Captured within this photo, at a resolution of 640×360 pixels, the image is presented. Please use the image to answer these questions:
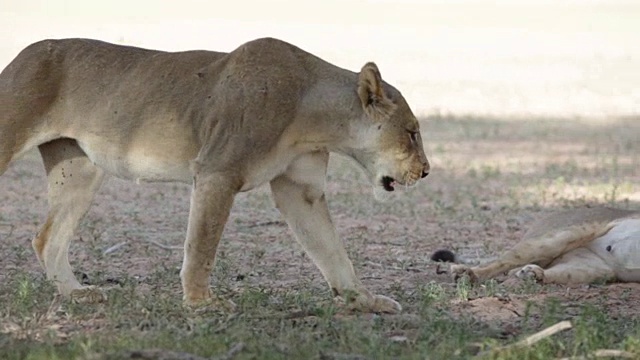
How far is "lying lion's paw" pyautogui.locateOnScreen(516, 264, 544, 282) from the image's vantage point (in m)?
8.77

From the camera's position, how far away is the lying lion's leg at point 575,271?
883cm

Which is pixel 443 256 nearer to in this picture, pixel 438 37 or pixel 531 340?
pixel 531 340

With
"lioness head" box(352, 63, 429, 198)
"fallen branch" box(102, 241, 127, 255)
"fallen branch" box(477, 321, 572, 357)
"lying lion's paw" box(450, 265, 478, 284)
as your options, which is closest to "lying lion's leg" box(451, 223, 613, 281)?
"lying lion's paw" box(450, 265, 478, 284)

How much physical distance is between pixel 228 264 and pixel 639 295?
7.86ft

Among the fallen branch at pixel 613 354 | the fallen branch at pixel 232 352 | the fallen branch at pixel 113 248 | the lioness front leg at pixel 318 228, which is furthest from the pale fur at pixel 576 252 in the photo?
A: the fallen branch at pixel 232 352

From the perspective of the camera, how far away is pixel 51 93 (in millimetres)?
7496

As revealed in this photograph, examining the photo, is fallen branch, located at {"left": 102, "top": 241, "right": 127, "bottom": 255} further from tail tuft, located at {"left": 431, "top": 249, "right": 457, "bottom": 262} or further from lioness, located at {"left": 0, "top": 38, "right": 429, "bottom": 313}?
tail tuft, located at {"left": 431, "top": 249, "right": 457, "bottom": 262}

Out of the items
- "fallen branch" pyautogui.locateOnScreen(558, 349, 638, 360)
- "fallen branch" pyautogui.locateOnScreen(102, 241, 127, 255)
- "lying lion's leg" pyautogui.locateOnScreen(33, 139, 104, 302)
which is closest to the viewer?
"fallen branch" pyautogui.locateOnScreen(558, 349, 638, 360)

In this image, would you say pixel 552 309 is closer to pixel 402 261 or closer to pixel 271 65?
pixel 271 65

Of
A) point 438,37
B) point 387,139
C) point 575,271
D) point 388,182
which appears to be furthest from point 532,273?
point 438,37

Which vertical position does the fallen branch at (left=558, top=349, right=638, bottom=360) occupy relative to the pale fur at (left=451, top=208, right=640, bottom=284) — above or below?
above

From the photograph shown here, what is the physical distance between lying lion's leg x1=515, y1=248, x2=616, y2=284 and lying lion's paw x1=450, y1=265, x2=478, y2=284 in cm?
28

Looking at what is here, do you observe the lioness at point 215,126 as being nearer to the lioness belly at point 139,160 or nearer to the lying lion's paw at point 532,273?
the lioness belly at point 139,160

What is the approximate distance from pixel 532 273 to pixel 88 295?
2732 millimetres
